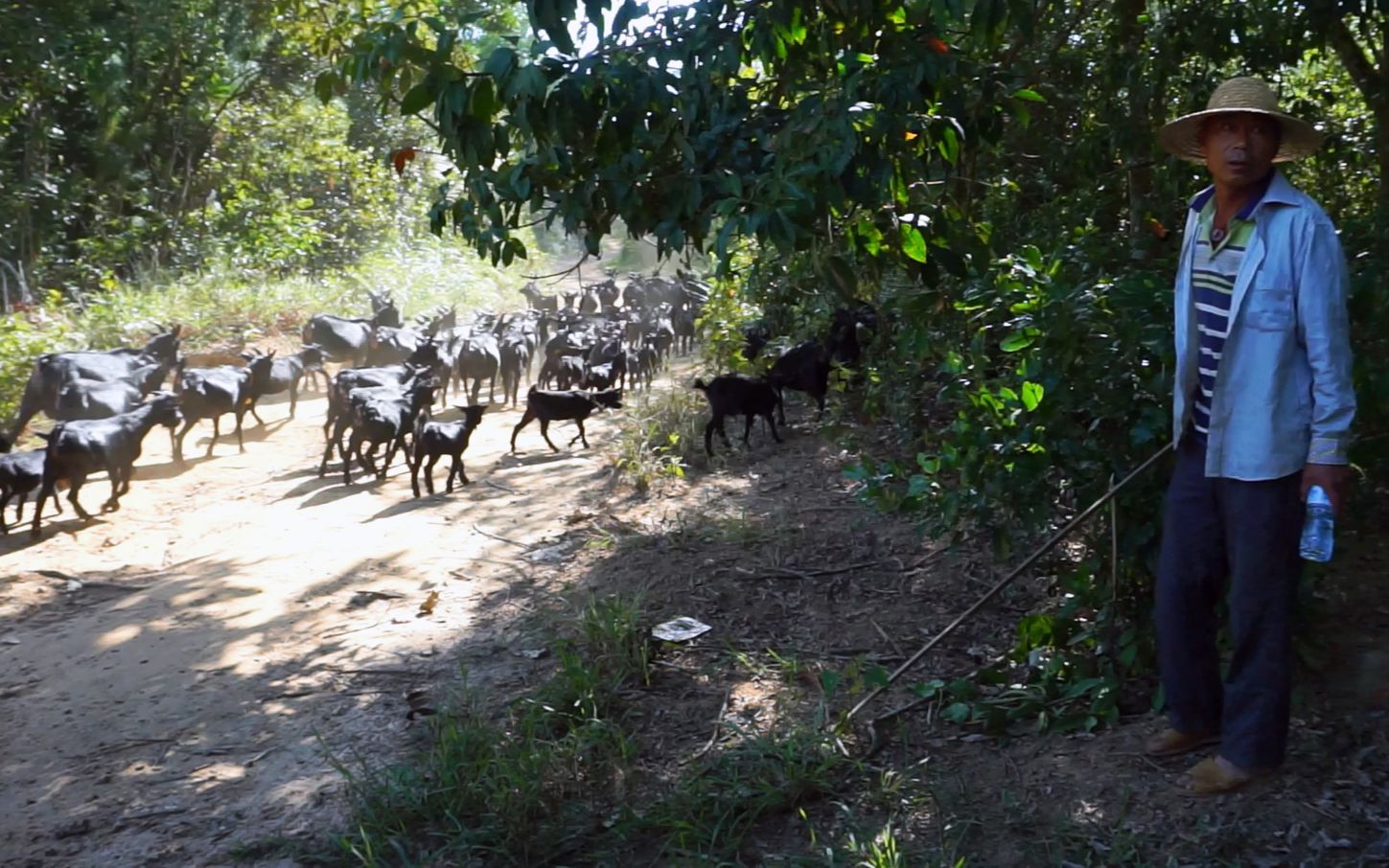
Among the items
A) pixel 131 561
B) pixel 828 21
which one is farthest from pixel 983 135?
pixel 131 561

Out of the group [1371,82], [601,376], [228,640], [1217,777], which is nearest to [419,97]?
[228,640]

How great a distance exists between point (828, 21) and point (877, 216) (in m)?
1.14

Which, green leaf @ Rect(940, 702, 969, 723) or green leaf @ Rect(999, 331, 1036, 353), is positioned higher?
green leaf @ Rect(999, 331, 1036, 353)

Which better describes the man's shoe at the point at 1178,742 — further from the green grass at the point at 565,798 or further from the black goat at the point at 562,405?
the black goat at the point at 562,405

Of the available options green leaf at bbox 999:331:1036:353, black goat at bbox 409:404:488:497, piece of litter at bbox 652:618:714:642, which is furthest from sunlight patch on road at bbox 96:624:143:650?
green leaf at bbox 999:331:1036:353

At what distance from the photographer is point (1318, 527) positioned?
3393 mm

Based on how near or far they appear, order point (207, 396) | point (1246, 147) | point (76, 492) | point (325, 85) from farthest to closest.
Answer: point (207, 396) < point (76, 492) < point (325, 85) < point (1246, 147)

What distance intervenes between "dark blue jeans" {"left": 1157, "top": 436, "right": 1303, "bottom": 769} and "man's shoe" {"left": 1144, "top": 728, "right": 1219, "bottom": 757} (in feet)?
0.10

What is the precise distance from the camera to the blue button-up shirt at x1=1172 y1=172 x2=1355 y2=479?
11.3 ft

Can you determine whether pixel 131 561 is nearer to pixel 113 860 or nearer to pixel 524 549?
pixel 524 549

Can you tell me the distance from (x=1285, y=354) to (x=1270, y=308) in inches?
5.4

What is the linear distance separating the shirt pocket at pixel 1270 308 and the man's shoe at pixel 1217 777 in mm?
1342

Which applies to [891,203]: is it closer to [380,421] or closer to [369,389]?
[380,421]

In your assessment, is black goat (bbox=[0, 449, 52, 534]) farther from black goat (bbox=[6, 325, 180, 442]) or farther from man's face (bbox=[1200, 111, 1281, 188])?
man's face (bbox=[1200, 111, 1281, 188])
